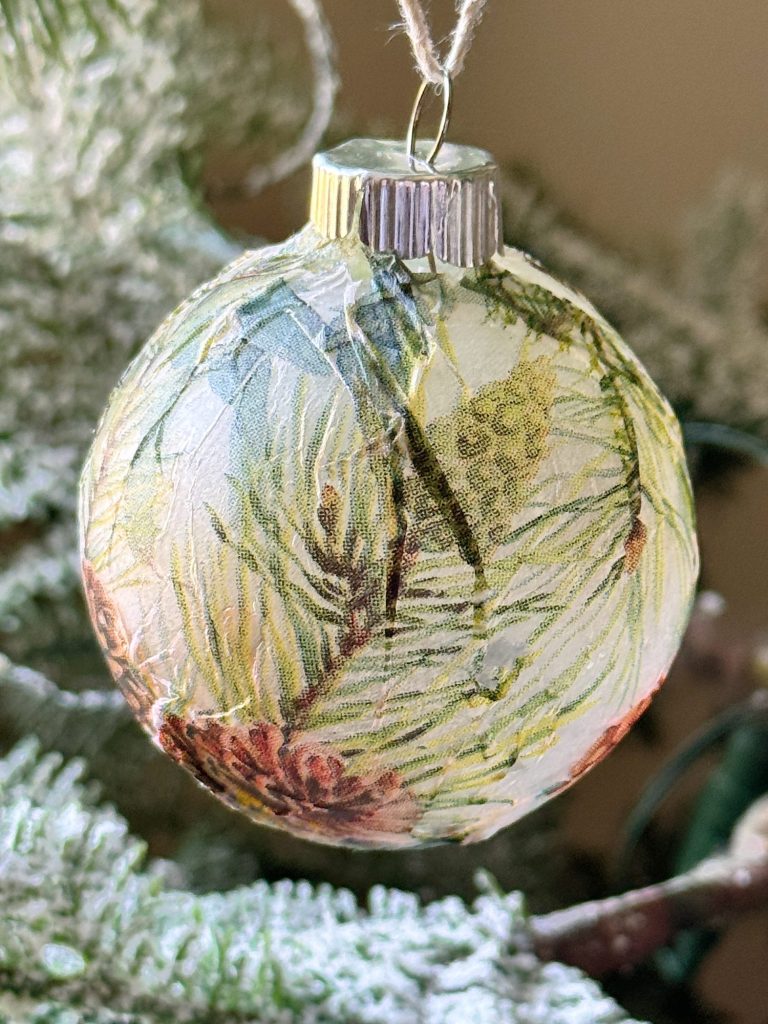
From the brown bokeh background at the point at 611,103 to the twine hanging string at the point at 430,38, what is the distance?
20.5 inches

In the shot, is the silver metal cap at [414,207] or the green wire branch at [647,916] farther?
the green wire branch at [647,916]

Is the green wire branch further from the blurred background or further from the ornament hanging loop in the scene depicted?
the ornament hanging loop

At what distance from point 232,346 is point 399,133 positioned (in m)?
0.55

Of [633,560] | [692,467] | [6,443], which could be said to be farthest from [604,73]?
[633,560]

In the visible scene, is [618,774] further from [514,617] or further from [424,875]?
[514,617]

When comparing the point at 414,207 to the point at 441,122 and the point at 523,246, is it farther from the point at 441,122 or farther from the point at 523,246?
the point at 523,246

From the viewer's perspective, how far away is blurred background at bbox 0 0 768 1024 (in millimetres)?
550

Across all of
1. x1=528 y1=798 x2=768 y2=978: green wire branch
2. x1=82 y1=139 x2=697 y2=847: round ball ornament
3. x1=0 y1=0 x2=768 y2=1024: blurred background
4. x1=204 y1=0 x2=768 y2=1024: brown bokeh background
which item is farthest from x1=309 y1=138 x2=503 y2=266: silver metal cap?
x1=204 y1=0 x2=768 y2=1024: brown bokeh background

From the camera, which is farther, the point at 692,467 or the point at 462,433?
the point at 692,467

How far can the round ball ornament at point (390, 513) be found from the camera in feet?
0.85

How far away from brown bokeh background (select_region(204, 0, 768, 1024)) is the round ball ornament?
534 millimetres

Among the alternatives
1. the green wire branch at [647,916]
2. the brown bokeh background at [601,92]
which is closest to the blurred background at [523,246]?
the brown bokeh background at [601,92]

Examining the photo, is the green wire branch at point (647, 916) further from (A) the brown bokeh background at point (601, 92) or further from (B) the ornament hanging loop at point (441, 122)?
(A) the brown bokeh background at point (601, 92)

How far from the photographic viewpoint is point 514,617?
0.87ft
